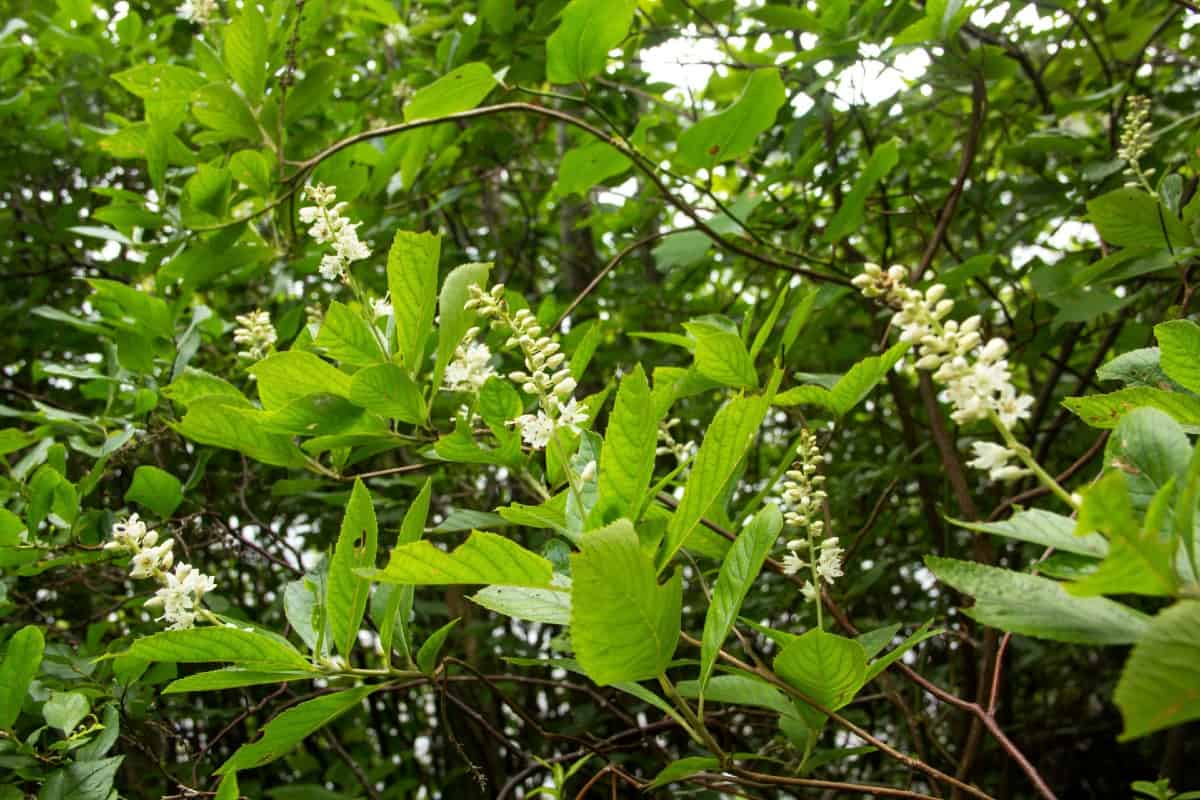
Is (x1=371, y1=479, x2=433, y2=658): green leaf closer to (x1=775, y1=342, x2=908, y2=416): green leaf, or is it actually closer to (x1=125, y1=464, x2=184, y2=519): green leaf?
(x1=775, y1=342, x2=908, y2=416): green leaf

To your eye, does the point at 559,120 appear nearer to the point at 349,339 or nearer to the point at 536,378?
the point at 349,339

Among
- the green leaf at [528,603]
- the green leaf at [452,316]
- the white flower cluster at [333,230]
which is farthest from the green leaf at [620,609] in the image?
the white flower cluster at [333,230]

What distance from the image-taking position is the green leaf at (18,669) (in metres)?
1.31

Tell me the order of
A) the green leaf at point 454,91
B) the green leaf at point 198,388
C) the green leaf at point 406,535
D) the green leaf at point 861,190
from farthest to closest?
the green leaf at point 861,190 → the green leaf at point 454,91 → the green leaf at point 198,388 → the green leaf at point 406,535

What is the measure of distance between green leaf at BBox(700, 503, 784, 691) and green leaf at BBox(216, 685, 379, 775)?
39 cm

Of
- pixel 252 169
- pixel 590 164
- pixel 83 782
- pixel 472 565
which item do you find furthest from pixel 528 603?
pixel 252 169

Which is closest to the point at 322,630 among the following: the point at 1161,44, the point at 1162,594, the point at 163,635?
the point at 163,635

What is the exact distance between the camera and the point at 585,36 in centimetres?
160

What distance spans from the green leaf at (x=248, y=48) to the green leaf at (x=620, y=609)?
4.83ft

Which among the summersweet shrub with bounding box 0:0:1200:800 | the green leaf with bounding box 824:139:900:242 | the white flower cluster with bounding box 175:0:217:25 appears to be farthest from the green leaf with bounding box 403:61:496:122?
the white flower cluster with bounding box 175:0:217:25

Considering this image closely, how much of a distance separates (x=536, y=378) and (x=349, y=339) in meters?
0.33

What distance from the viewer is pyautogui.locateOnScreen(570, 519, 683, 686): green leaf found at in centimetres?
74

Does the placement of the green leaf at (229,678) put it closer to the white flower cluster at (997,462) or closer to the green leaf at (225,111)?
the white flower cluster at (997,462)

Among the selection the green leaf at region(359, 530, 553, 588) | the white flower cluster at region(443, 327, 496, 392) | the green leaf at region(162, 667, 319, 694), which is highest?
the white flower cluster at region(443, 327, 496, 392)
